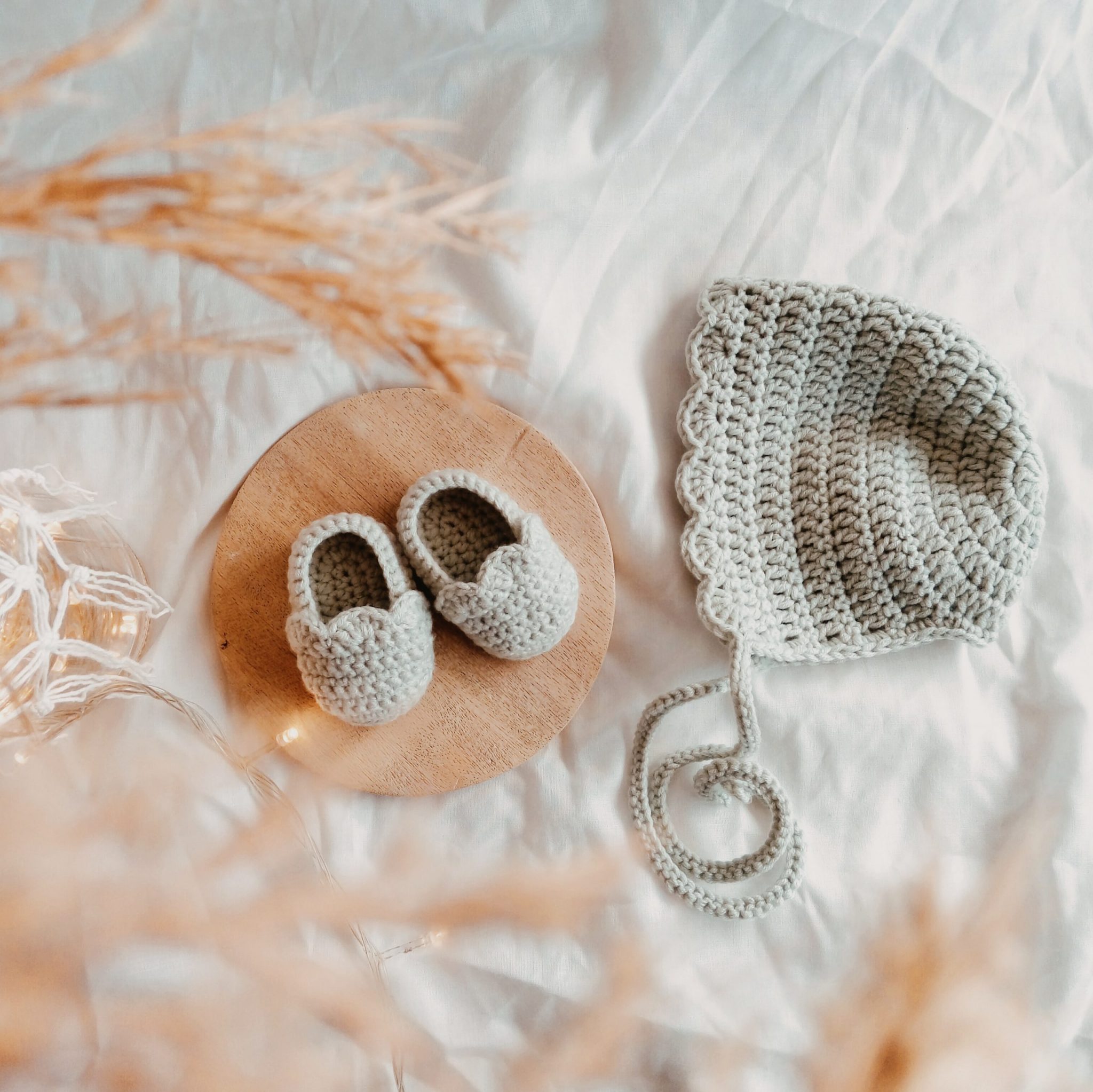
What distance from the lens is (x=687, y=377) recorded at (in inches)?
33.9

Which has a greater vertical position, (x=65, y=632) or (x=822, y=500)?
(x=822, y=500)

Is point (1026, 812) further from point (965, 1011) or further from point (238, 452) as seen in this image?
point (238, 452)

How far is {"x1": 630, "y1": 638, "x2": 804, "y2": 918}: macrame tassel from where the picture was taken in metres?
0.80

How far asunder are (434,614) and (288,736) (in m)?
0.16

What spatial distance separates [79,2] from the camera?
730 mm

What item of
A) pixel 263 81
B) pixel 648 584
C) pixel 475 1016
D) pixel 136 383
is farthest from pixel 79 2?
pixel 475 1016

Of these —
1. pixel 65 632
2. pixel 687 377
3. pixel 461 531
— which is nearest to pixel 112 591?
pixel 65 632

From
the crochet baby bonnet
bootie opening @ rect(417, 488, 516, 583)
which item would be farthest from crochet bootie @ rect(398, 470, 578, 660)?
the crochet baby bonnet

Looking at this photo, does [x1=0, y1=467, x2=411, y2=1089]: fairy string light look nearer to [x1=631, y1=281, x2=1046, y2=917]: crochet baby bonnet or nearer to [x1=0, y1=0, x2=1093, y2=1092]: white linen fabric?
[x1=0, y1=0, x2=1093, y2=1092]: white linen fabric

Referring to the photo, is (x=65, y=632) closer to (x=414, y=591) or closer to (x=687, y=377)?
(x=414, y=591)

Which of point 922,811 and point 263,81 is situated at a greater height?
point 263,81

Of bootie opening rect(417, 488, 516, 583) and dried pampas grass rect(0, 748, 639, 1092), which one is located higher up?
dried pampas grass rect(0, 748, 639, 1092)

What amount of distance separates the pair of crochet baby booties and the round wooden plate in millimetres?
29

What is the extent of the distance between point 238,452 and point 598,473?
Answer: 0.32 meters
